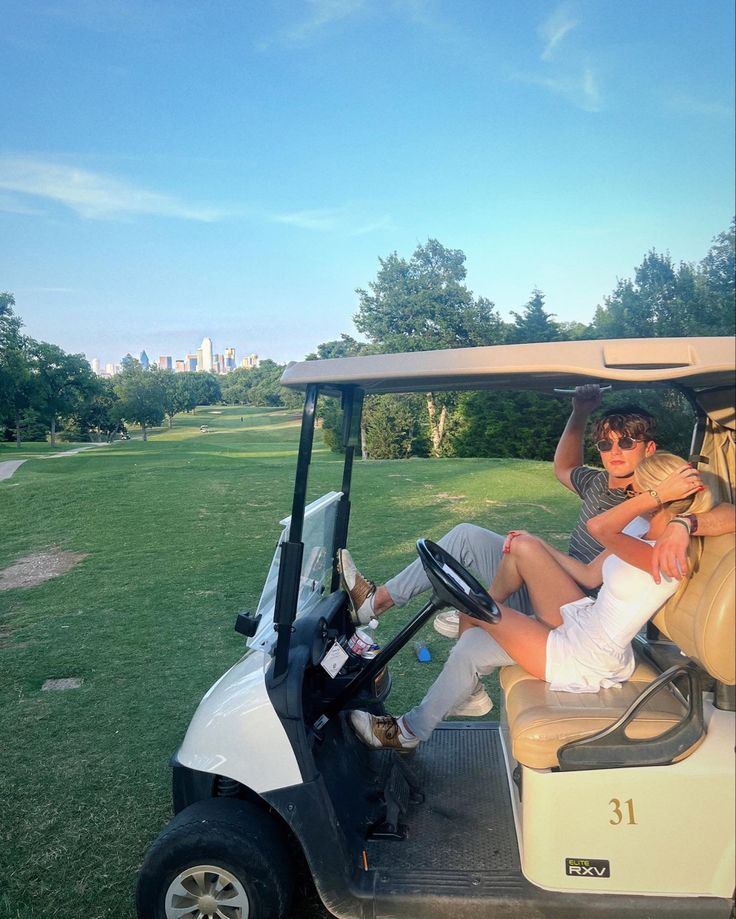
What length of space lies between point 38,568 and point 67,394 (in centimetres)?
3084

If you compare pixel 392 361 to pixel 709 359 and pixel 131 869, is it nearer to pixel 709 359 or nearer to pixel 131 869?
pixel 709 359

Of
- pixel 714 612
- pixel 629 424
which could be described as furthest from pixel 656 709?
pixel 629 424

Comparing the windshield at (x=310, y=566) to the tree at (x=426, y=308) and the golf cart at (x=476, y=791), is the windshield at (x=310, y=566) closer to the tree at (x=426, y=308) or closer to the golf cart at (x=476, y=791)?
the golf cart at (x=476, y=791)

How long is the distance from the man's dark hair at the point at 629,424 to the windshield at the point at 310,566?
1.06 metres

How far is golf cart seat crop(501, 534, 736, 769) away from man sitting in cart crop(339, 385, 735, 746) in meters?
0.11

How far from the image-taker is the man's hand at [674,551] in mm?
→ 2025

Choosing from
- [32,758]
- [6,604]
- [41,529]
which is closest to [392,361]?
[32,758]

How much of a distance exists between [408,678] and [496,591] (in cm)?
188

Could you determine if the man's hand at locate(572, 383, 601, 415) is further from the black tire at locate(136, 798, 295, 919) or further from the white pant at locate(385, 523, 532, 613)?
the black tire at locate(136, 798, 295, 919)

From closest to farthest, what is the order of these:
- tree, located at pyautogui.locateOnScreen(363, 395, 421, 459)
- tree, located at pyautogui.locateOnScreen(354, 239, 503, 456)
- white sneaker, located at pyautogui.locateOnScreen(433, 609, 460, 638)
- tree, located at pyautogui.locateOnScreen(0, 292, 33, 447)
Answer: white sneaker, located at pyautogui.locateOnScreen(433, 609, 460, 638)
tree, located at pyautogui.locateOnScreen(363, 395, 421, 459)
tree, located at pyautogui.locateOnScreen(354, 239, 503, 456)
tree, located at pyautogui.locateOnScreen(0, 292, 33, 447)

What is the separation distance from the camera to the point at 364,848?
2.28 metres

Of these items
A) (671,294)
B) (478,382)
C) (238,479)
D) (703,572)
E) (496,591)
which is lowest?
(238,479)

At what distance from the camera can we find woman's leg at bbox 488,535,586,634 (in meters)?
2.69

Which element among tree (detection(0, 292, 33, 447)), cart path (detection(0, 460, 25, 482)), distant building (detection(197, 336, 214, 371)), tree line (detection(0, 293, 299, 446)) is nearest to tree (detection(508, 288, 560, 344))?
tree line (detection(0, 293, 299, 446))
